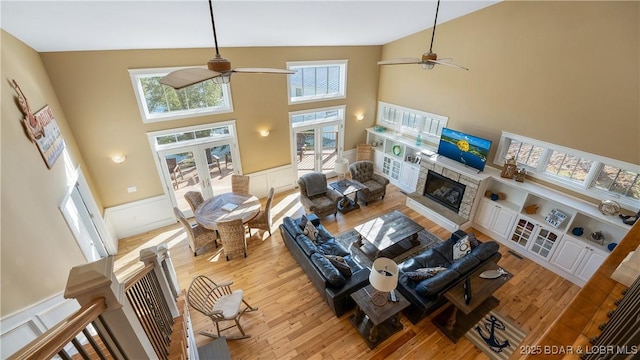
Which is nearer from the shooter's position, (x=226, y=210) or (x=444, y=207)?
(x=226, y=210)

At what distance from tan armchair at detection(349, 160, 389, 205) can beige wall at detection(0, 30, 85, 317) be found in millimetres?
5796

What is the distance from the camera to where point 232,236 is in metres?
5.20

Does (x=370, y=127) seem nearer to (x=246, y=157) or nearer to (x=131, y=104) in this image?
(x=246, y=157)

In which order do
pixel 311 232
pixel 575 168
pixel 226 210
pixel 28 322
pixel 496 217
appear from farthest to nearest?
pixel 496 217 < pixel 226 210 < pixel 311 232 < pixel 575 168 < pixel 28 322

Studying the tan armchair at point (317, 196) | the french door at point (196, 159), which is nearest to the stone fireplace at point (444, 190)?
the tan armchair at point (317, 196)

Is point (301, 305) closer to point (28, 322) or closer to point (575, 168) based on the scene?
point (28, 322)

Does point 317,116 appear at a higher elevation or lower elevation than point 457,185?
higher

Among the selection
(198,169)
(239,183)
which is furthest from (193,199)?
(239,183)

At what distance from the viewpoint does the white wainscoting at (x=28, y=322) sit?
2.27 m

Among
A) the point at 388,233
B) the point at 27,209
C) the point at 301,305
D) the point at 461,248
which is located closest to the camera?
the point at 27,209

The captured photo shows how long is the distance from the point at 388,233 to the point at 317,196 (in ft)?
7.18

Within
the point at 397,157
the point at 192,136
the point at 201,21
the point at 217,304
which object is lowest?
the point at 217,304

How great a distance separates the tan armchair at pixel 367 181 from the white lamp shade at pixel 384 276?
12.1 ft

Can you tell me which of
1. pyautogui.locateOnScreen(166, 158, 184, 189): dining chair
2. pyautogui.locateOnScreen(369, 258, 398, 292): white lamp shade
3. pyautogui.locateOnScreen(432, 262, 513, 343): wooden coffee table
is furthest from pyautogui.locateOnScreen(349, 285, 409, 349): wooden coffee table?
pyautogui.locateOnScreen(166, 158, 184, 189): dining chair
